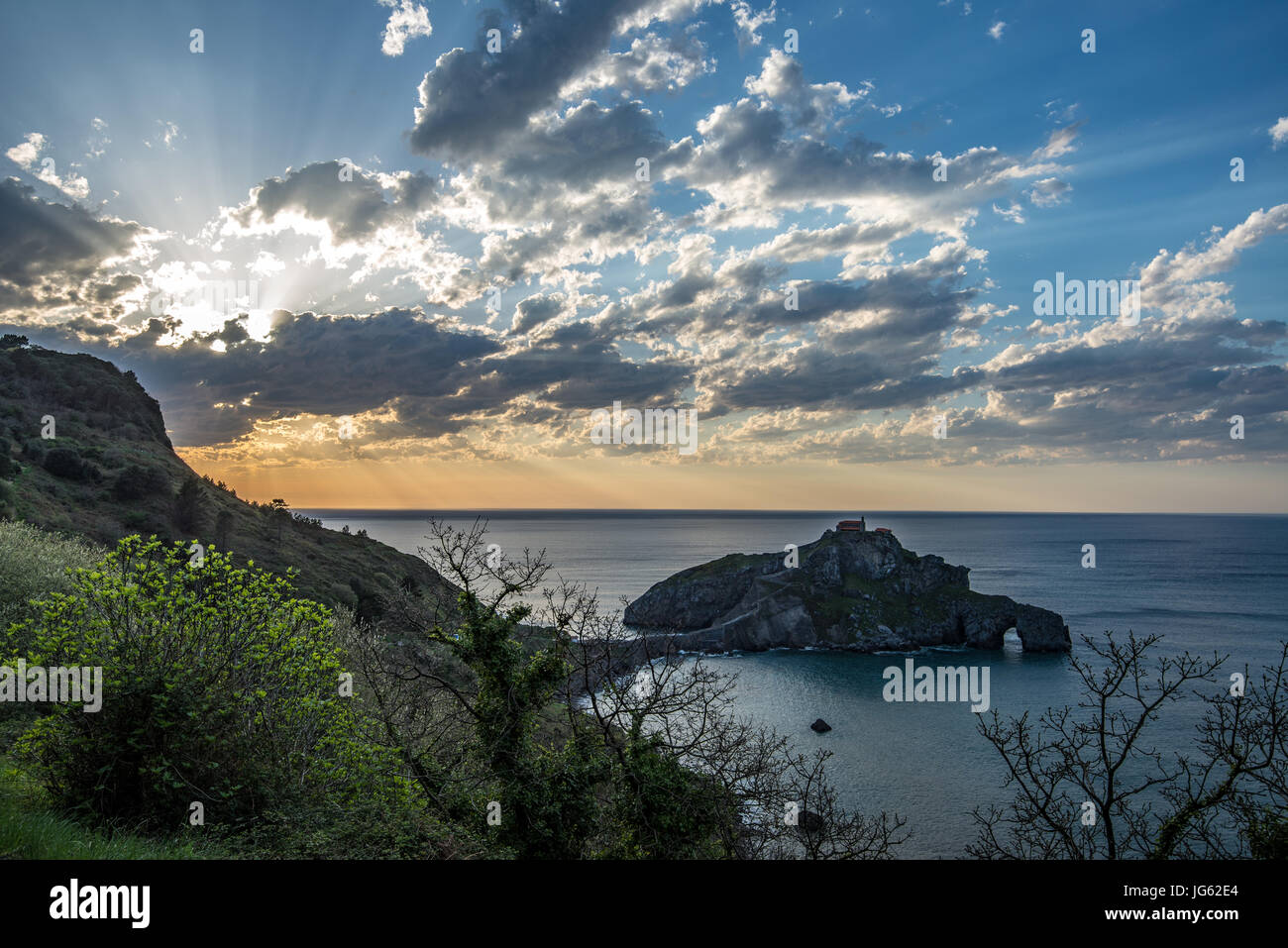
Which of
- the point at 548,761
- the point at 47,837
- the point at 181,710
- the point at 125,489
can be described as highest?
the point at 125,489

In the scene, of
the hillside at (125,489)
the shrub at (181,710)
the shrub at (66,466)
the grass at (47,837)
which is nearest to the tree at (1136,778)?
the grass at (47,837)

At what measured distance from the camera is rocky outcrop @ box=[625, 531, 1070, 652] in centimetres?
11581

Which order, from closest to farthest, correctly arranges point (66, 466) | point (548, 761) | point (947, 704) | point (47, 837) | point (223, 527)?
point (47, 837), point (548, 761), point (66, 466), point (223, 527), point (947, 704)

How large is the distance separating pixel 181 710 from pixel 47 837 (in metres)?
4.84

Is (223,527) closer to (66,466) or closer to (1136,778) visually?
(66,466)

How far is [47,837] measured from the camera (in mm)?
10633

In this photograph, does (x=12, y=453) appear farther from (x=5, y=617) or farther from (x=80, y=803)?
(x=80, y=803)

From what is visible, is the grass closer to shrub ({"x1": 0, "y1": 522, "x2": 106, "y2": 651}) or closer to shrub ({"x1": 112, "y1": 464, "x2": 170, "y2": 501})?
shrub ({"x1": 0, "y1": 522, "x2": 106, "y2": 651})

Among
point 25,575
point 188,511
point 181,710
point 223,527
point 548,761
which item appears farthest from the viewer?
point 223,527

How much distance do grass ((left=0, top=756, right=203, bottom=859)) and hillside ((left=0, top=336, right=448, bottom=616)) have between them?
37.9m

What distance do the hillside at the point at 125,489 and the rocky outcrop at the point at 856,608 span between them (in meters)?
53.9

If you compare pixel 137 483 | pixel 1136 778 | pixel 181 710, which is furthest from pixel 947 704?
pixel 137 483
